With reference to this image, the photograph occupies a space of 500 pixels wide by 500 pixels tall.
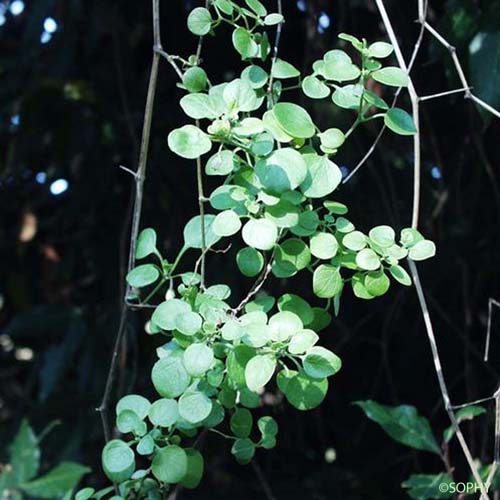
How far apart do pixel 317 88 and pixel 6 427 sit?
1.17 meters

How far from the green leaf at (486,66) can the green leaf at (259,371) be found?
21.4 inches

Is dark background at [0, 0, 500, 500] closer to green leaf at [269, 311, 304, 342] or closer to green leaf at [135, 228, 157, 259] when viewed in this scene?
green leaf at [135, 228, 157, 259]

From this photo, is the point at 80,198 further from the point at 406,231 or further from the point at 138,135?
the point at 406,231

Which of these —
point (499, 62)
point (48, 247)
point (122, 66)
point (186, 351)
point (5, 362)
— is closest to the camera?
point (186, 351)

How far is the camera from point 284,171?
0.68 metres

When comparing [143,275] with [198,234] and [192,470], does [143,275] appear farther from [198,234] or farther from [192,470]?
[192,470]

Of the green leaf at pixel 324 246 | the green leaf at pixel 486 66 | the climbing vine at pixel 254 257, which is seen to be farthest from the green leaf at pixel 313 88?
the green leaf at pixel 486 66

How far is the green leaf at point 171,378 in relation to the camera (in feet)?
2.35

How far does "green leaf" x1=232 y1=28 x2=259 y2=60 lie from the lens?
29.9 inches

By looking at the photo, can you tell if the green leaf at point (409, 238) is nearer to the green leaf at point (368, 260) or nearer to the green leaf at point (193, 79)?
the green leaf at point (368, 260)

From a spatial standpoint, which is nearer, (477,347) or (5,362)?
(477,347)

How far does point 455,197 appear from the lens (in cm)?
149

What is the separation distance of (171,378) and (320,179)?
187 millimetres

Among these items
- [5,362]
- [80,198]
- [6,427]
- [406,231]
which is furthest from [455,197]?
[5,362]
